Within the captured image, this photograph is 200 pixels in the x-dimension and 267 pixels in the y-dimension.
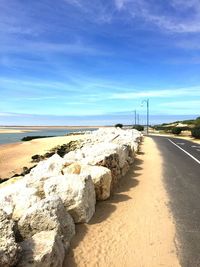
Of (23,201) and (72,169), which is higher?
(72,169)

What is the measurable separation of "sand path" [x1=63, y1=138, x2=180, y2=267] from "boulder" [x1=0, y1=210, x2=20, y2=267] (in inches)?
52.1

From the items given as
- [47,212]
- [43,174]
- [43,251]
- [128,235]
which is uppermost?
[43,174]

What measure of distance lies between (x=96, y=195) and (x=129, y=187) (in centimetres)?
261

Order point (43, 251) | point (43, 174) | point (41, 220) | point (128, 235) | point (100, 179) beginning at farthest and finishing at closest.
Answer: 1. point (43, 174)
2. point (100, 179)
3. point (128, 235)
4. point (41, 220)
5. point (43, 251)

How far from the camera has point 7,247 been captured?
5398 mm

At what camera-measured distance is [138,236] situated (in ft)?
26.1

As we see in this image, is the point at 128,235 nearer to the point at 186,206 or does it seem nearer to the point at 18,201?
the point at 18,201

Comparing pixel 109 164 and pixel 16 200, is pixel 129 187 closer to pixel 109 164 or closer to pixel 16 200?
pixel 109 164

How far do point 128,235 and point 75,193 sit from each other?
142 centimetres

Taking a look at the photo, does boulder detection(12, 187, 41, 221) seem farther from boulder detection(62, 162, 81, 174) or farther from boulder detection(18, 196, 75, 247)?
boulder detection(62, 162, 81, 174)

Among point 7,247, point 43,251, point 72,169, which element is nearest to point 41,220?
point 43,251

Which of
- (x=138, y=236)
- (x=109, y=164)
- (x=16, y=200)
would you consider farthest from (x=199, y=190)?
(x=16, y=200)

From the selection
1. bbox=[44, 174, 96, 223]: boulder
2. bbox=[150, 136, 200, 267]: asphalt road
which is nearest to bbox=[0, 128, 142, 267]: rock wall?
bbox=[44, 174, 96, 223]: boulder

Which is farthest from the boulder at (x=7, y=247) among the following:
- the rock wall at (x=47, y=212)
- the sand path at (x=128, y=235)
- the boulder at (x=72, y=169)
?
the boulder at (x=72, y=169)
